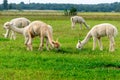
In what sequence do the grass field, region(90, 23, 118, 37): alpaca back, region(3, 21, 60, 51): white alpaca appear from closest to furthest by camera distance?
the grass field, region(3, 21, 60, 51): white alpaca, region(90, 23, 118, 37): alpaca back

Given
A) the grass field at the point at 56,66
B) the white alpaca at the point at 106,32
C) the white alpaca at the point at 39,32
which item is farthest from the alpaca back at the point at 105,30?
the white alpaca at the point at 39,32

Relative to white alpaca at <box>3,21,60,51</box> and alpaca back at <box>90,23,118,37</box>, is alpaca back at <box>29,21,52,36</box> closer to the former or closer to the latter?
white alpaca at <box>3,21,60,51</box>

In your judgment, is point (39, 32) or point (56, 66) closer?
point (56, 66)

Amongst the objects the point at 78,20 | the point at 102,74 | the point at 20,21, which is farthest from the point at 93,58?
the point at 78,20

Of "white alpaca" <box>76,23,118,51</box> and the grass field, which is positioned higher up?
"white alpaca" <box>76,23,118,51</box>

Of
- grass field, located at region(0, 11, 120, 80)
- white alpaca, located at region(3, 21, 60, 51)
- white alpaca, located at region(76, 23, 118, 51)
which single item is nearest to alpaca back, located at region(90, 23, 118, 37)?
white alpaca, located at region(76, 23, 118, 51)

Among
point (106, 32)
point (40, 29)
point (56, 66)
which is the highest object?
point (40, 29)

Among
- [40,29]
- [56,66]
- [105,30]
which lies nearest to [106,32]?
[105,30]

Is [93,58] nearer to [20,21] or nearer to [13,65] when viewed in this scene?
[13,65]

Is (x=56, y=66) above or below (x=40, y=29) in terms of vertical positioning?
below

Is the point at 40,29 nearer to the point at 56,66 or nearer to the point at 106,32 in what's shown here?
the point at 106,32

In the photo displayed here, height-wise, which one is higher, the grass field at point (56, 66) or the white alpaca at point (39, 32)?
the white alpaca at point (39, 32)

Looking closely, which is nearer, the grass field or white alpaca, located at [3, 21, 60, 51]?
the grass field

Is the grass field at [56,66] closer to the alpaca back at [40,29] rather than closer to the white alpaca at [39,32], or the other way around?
the white alpaca at [39,32]
